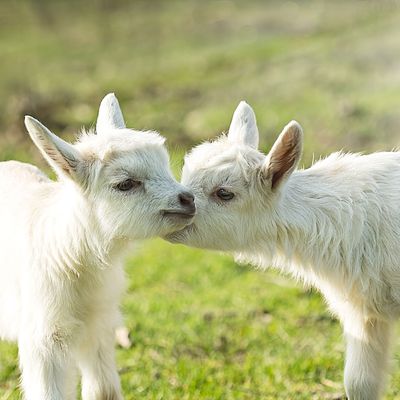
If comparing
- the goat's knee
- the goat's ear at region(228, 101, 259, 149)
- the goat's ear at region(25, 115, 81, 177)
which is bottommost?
the goat's knee

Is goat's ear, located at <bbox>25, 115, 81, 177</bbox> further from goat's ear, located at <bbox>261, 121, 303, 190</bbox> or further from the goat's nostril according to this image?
goat's ear, located at <bbox>261, 121, 303, 190</bbox>

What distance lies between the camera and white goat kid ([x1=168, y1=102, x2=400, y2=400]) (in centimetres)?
552

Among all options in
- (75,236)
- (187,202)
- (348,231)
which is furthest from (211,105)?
(187,202)

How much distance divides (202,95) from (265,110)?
6.10 feet

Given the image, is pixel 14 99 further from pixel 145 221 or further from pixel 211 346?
pixel 145 221

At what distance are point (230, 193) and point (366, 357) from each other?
1.28m

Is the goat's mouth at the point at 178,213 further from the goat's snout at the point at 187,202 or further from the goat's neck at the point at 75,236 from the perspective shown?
the goat's neck at the point at 75,236

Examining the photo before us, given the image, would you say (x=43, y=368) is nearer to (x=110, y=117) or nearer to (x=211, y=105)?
(x=110, y=117)

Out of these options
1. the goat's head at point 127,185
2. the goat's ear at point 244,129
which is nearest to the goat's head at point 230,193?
the goat's ear at point 244,129

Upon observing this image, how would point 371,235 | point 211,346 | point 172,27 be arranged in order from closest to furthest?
point 371,235, point 211,346, point 172,27

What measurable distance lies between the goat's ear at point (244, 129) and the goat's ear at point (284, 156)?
16.6 inches

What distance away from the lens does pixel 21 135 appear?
13.9 meters

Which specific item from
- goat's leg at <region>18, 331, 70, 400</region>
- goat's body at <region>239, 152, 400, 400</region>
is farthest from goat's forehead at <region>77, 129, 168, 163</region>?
goat's leg at <region>18, 331, 70, 400</region>

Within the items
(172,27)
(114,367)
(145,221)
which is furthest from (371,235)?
(172,27)
